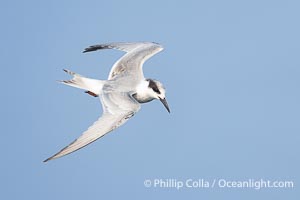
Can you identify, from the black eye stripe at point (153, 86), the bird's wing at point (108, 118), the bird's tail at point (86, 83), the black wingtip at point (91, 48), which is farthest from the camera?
the black wingtip at point (91, 48)

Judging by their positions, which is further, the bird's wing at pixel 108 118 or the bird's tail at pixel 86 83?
the bird's tail at pixel 86 83

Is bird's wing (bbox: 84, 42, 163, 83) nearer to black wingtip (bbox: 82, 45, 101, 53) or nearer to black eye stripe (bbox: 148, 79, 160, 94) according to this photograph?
black wingtip (bbox: 82, 45, 101, 53)

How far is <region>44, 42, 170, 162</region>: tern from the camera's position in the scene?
15745 mm

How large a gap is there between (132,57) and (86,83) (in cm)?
202

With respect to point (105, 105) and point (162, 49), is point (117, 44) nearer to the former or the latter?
point (162, 49)

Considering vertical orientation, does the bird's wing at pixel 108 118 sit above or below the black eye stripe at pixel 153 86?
below

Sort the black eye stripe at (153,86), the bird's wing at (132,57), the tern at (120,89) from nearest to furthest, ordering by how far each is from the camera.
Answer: the tern at (120,89) → the black eye stripe at (153,86) → the bird's wing at (132,57)

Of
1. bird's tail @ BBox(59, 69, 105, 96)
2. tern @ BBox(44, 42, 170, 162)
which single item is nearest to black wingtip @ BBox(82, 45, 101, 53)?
tern @ BBox(44, 42, 170, 162)

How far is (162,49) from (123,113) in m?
5.18

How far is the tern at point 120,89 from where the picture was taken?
1575 cm

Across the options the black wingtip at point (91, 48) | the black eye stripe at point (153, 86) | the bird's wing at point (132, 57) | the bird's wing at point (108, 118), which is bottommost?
the bird's wing at point (108, 118)

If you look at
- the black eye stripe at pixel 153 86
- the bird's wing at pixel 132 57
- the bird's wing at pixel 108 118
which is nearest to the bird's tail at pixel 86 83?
the bird's wing at pixel 132 57

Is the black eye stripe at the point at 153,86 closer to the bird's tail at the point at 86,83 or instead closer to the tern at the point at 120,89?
the tern at the point at 120,89

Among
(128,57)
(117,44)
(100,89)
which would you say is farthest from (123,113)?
(117,44)
